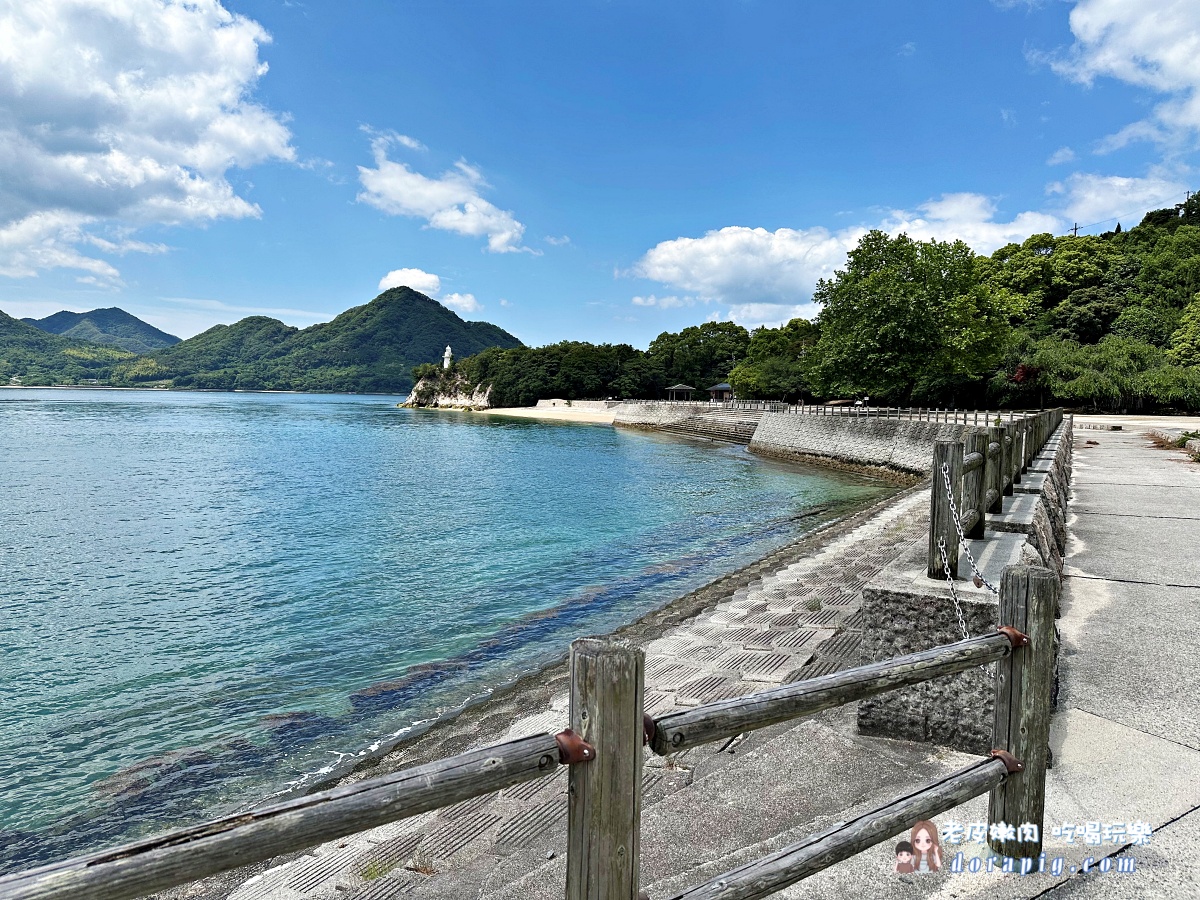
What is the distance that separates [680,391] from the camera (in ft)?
328

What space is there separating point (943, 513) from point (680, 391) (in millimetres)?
96850

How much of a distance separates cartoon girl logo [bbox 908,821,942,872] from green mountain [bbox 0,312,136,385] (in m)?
232

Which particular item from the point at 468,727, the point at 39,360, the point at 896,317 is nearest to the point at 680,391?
the point at 896,317

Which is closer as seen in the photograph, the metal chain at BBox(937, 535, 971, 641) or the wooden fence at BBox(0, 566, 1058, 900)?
the wooden fence at BBox(0, 566, 1058, 900)

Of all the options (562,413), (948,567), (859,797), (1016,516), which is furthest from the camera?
(562,413)

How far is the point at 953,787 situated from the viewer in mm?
2416

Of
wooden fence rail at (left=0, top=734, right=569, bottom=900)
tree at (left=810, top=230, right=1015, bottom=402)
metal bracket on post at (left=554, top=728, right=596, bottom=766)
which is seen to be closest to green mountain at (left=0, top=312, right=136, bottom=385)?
tree at (left=810, top=230, right=1015, bottom=402)

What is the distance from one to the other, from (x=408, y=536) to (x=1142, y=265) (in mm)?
68691

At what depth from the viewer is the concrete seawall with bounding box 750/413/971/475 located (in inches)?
1153

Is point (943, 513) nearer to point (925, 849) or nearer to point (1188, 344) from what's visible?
point (925, 849)

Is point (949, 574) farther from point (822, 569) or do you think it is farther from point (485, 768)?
point (822, 569)

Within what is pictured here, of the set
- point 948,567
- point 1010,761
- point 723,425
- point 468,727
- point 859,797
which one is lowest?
point 468,727

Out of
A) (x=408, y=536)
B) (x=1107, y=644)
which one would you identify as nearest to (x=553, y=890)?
(x=1107, y=644)

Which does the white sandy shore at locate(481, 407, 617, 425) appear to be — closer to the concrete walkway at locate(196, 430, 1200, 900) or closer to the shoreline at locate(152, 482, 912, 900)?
the shoreline at locate(152, 482, 912, 900)
